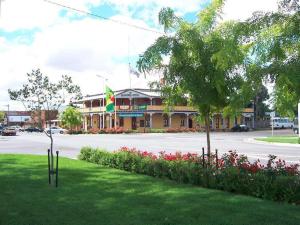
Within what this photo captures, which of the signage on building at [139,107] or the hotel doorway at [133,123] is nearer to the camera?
the signage on building at [139,107]

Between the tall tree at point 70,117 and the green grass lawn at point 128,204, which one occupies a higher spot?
the tall tree at point 70,117

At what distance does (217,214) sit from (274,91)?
214cm

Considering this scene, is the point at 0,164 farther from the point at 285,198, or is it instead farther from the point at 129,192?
the point at 285,198

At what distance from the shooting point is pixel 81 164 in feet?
53.7

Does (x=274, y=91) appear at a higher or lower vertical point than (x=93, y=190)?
higher

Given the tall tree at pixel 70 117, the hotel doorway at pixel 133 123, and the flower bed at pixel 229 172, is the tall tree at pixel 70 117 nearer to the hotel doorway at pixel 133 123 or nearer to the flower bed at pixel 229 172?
the hotel doorway at pixel 133 123

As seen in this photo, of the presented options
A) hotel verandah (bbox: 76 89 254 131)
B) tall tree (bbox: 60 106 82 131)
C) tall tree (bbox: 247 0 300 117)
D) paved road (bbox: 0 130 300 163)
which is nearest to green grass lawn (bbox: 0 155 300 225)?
tall tree (bbox: 247 0 300 117)

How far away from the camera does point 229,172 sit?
31.8 ft

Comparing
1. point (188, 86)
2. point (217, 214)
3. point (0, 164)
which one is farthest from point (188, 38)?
point (0, 164)

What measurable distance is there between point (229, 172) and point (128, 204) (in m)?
2.42

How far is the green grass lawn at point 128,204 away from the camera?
23.6 ft

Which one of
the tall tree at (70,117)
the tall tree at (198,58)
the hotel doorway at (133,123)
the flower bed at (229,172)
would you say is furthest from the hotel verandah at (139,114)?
the tall tree at (198,58)

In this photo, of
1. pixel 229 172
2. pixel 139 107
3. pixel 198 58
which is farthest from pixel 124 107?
pixel 229 172

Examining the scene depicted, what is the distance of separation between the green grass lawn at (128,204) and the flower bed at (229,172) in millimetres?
301
